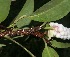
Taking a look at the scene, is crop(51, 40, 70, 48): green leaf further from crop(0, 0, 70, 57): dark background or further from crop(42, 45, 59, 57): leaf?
crop(0, 0, 70, 57): dark background

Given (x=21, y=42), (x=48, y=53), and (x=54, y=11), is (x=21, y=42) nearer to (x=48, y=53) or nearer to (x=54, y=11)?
(x=48, y=53)

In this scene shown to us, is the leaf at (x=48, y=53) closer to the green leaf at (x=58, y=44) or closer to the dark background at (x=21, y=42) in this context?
the green leaf at (x=58, y=44)

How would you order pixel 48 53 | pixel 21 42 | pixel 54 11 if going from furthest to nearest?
pixel 21 42
pixel 48 53
pixel 54 11

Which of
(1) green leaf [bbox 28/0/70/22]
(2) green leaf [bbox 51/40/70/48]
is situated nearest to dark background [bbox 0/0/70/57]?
(2) green leaf [bbox 51/40/70/48]

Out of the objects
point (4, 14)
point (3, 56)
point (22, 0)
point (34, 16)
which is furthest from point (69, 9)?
point (3, 56)

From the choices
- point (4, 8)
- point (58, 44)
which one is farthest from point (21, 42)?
point (4, 8)

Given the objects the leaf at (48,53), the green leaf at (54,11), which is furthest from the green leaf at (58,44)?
the green leaf at (54,11)

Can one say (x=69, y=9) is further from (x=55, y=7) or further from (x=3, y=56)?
(x=3, y=56)

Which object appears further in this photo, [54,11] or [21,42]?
[21,42]
